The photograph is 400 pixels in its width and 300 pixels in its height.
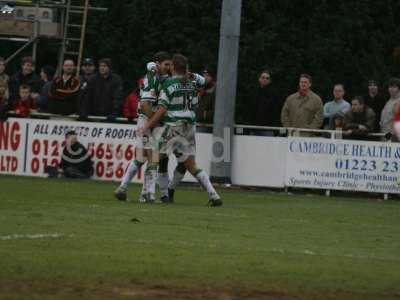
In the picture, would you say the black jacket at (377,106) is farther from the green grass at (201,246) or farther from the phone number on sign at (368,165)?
the green grass at (201,246)

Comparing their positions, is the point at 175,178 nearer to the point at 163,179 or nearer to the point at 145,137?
the point at 163,179

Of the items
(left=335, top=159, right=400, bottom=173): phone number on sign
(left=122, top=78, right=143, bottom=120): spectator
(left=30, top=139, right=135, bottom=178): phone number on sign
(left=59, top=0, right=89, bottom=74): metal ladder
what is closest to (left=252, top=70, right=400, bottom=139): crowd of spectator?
(left=335, top=159, right=400, bottom=173): phone number on sign

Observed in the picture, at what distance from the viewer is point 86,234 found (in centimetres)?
1441

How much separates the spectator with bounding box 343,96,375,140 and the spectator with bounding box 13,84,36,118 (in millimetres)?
6540

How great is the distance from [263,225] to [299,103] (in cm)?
957

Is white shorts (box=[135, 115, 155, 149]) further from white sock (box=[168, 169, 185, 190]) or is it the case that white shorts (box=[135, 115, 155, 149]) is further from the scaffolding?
the scaffolding

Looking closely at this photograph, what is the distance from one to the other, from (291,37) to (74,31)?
5965 millimetres

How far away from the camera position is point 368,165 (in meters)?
25.3

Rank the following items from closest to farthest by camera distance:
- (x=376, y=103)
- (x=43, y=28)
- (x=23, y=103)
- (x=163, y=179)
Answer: (x=163, y=179) → (x=376, y=103) → (x=23, y=103) → (x=43, y=28)

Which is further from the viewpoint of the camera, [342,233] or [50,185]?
[50,185]

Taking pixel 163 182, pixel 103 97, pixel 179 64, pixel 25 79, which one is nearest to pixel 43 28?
pixel 25 79

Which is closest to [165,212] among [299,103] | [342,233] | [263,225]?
[263,225]

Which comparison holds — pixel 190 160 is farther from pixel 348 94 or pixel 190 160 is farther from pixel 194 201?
pixel 348 94

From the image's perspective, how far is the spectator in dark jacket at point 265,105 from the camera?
27.0 metres
